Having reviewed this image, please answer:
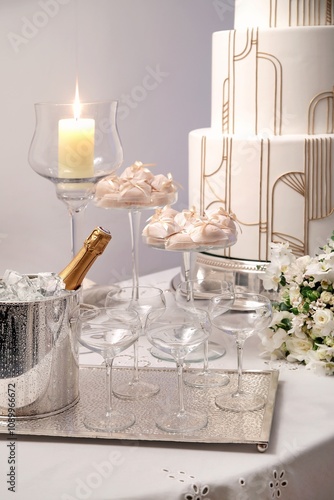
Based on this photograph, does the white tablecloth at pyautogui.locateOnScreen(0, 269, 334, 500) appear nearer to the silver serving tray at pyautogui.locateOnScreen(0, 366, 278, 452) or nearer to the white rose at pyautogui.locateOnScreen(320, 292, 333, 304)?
the silver serving tray at pyautogui.locateOnScreen(0, 366, 278, 452)

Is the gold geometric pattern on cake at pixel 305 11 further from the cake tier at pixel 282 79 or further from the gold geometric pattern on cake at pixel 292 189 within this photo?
the gold geometric pattern on cake at pixel 292 189

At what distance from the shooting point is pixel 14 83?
7.04 feet

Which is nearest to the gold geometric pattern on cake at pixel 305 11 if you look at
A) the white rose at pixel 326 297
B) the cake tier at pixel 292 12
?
the cake tier at pixel 292 12

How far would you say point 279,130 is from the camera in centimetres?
178

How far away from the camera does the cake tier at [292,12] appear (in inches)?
70.4

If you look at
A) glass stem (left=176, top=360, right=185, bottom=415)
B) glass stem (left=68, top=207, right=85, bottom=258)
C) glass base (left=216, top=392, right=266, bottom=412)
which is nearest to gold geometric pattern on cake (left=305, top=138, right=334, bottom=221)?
glass stem (left=68, top=207, right=85, bottom=258)

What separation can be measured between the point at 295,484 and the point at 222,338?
1.64 feet

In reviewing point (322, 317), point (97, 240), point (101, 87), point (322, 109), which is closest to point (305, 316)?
point (322, 317)

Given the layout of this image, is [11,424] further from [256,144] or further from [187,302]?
[256,144]

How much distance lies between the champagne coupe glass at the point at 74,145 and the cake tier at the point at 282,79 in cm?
32

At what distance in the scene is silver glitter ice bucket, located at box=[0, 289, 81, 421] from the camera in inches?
45.7

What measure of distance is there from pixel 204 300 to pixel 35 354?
376 millimetres

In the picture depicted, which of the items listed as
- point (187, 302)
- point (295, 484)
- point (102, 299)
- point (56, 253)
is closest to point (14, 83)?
point (56, 253)

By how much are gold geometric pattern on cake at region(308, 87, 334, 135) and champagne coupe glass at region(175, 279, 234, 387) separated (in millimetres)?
501
